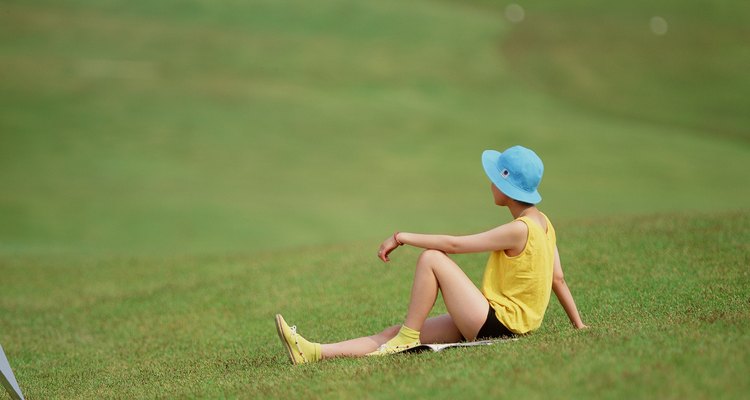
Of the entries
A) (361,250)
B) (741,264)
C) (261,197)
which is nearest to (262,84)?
(261,197)

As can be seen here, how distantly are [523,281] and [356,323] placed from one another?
10.0 ft

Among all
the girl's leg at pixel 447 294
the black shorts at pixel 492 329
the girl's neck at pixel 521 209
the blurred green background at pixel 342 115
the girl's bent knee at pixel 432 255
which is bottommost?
the blurred green background at pixel 342 115

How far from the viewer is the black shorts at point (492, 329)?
6930 millimetres

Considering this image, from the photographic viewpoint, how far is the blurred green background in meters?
20.6

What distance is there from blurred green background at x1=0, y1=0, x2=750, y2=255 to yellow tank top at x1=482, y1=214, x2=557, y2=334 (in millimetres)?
8711

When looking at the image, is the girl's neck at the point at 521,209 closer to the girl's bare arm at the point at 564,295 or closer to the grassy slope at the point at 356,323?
the girl's bare arm at the point at 564,295

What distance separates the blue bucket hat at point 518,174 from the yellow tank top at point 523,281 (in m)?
0.19

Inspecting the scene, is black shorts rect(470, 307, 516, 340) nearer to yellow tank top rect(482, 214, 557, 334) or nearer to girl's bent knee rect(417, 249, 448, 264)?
yellow tank top rect(482, 214, 557, 334)

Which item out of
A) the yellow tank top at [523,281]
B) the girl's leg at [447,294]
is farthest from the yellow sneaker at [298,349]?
the yellow tank top at [523,281]

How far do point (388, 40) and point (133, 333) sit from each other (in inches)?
1018

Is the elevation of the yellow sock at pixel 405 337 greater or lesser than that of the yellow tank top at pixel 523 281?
lesser

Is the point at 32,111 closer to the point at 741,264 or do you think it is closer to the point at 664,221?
the point at 664,221

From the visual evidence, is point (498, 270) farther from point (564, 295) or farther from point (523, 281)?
point (564, 295)

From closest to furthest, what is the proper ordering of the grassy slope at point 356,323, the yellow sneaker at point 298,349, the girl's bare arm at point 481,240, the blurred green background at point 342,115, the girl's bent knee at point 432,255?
the grassy slope at point 356,323 → the girl's bare arm at point 481,240 → the girl's bent knee at point 432,255 → the yellow sneaker at point 298,349 → the blurred green background at point 342,115
